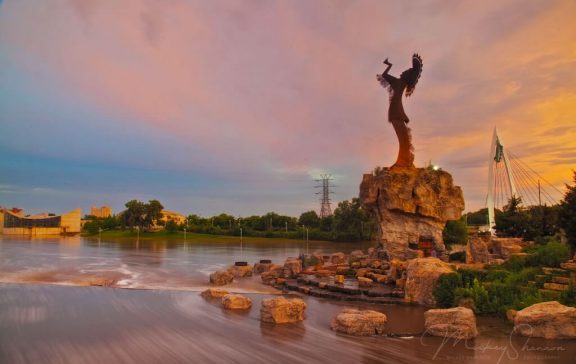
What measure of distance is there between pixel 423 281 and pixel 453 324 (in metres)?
5.28

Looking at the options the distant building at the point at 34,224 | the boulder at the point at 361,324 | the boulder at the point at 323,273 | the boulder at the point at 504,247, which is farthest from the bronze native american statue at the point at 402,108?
the distant building at the point at 34,224

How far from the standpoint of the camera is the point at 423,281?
58.0 ft

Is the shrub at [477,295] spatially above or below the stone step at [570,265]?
below

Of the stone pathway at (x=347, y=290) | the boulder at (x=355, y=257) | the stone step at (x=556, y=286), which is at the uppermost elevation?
the stone step at (x=556, y=286)

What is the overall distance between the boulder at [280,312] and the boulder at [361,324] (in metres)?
1.74

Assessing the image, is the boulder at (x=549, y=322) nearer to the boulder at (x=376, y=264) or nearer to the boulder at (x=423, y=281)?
the boulder at (x=423, y=281)

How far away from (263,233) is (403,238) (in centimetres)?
6653

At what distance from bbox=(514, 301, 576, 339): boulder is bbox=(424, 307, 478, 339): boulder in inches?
59.5

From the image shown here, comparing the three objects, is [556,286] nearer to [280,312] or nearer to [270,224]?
[280,312]

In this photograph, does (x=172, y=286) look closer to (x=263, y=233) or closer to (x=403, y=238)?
(x=403, y=238)

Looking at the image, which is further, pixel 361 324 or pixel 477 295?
pixel 477 295

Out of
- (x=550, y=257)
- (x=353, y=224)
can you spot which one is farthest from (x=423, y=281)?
(x=353, y=224)

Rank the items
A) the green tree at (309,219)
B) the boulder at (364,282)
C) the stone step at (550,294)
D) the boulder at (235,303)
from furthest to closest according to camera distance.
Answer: the green tree at (309,219) → the boulder at (364,282) → the boulder at (235,303) → the stone step at (550,294)

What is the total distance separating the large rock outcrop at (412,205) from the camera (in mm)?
29453
